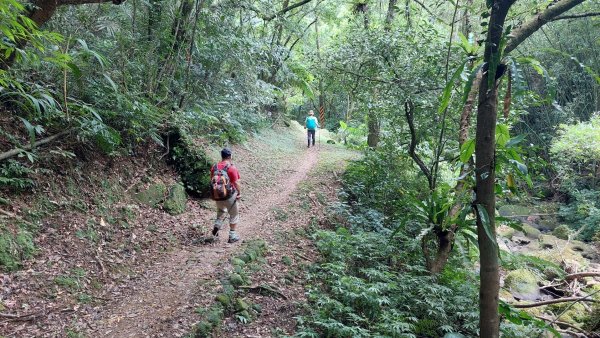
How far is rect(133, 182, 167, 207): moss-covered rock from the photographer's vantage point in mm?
7660

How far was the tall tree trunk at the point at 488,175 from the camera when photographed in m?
2.88

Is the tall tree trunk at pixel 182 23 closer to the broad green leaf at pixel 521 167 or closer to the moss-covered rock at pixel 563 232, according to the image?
the broad green leaf at pixel 521 167

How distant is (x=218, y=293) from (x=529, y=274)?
882cm

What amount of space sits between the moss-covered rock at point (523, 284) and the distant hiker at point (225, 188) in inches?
283

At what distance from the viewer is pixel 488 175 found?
3014mm

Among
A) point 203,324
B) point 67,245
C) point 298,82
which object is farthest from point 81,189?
point 298,82

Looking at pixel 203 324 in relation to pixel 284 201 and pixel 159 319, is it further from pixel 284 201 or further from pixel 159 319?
pixel 284 201

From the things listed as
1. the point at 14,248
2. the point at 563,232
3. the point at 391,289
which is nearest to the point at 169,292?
the point at 14,248

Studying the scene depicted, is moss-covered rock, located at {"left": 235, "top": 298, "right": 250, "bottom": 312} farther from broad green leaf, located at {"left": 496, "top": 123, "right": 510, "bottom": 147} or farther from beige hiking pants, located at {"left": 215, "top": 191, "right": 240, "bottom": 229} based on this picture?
broad green leaf, located at {"left": 496, "top": 123, "right": 510, "bottom": 147}

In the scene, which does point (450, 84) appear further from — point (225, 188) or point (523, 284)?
point (523, 284)

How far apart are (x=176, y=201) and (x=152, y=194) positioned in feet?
1.84

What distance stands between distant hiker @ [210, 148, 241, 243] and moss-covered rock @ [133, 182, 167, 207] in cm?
151

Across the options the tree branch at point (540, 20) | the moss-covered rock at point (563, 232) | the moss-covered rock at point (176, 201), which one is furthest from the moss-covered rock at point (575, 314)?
the moss-covered rock at point (563, 232)

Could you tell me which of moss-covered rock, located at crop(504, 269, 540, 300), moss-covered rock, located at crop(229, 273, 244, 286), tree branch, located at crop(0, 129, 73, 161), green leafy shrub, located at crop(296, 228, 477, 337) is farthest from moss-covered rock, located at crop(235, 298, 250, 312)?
moss-covered rock, located at crop(504, 269, 540, 300)
